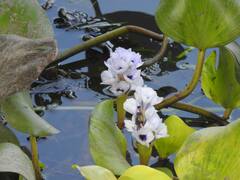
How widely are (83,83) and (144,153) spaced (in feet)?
1.12

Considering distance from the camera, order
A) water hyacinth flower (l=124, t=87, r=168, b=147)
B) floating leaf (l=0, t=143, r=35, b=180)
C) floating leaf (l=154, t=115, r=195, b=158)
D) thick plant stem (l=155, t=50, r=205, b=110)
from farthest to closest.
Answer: thick plant stem (l=155, t=50, r=205, b=110) < floating leaf (l=154, t=115, r=195, b=158) < water hyacinth flower (l=124, t=87, r=168, b=147) < floating leaf (l=0, t=143, r=35, b=180)

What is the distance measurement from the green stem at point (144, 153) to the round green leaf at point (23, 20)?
0.25 m

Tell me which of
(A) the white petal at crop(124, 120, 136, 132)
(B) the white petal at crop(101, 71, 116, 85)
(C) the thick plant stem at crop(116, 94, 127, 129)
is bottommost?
(C) the thick plant stem at crop(116, 94, 127, 129)

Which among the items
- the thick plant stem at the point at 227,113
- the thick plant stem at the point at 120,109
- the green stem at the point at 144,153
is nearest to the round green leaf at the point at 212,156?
the green stem at the point at 144,153

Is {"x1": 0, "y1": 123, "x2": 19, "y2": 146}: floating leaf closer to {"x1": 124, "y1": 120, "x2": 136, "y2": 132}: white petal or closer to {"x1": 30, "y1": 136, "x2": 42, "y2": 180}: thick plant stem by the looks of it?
{"x1": 30, "y1": 136, "x2": 42, "y2": 180}: thick plant stem

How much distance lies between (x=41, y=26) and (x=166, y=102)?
10.9 inches

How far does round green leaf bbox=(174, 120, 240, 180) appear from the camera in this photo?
1037mm

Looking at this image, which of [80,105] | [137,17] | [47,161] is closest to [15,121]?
[47,161]

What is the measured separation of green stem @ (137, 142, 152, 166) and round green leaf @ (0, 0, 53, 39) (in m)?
0.25

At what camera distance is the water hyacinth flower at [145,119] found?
1125mm

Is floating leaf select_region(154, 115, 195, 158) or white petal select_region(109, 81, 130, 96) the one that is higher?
white petal select_region(109, 81, 130, 96)

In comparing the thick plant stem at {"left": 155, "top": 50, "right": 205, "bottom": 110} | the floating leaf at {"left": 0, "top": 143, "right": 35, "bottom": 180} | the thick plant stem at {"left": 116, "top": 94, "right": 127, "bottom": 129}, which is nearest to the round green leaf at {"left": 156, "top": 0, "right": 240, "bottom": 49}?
the thick plant stem at {"left": 155, "top": 50, "right": 205, "bottom": 110}

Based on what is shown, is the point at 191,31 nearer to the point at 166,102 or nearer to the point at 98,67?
the point at 166,102

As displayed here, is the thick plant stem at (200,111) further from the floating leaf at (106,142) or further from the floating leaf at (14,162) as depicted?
the floating leaf at (14,162)
